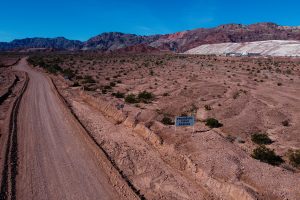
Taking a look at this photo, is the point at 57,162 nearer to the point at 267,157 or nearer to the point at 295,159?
the point at 267,157

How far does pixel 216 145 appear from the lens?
48.0 ft

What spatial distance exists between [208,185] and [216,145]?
11.4ft

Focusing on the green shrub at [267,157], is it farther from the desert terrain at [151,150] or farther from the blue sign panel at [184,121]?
the blue sign panel at [184,121]

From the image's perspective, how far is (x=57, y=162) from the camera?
13.3 m

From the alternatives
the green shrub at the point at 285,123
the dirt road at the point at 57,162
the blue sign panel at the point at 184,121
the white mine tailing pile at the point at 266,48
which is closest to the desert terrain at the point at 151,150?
the dirt road at the point at 57,162

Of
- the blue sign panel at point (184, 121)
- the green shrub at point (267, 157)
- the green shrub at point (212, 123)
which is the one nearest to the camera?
the green shrub at point (267, 157)

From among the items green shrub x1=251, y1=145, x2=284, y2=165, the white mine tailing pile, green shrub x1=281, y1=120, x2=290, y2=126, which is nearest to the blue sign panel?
green shrub x1=251, y1=145, x2=284, y2=165

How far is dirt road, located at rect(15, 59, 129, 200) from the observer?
11016mm

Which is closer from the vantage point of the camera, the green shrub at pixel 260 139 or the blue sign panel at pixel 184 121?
the blue sign panel at pixel 184 121

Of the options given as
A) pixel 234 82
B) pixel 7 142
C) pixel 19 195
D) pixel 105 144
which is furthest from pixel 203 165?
pixel 234 82

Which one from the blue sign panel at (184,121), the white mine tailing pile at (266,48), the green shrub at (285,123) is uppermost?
the white mine tailing pile at (266,48)

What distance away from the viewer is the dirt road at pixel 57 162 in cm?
1102

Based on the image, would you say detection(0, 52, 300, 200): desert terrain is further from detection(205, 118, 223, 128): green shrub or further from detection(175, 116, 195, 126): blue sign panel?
detection(175, 116, 195, 126): blue sign panel

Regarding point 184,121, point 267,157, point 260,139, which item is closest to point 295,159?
point 267,157
